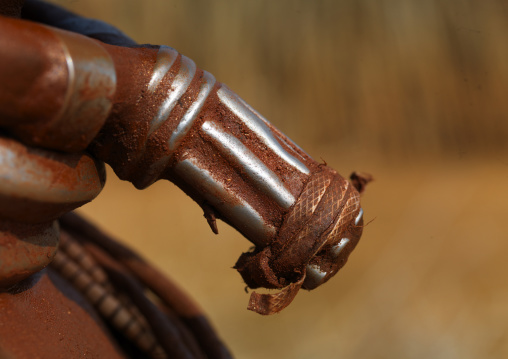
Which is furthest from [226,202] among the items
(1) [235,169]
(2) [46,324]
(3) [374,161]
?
(3) [374,161]

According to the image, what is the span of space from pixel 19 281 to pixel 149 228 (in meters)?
0.91

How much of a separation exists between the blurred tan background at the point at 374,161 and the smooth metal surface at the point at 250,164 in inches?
22.7

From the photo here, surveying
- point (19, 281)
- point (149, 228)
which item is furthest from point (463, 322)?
point (19, 281)

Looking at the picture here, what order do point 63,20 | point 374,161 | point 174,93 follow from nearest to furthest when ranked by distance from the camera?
point 174,93 < point 63,20 < point 374,161

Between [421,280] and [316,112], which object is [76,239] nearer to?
[421,280]

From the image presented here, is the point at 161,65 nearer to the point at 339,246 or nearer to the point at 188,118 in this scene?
the point at 188,118

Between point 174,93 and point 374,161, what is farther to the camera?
point 374,161

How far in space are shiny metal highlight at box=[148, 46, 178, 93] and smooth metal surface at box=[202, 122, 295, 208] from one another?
4 centimetres

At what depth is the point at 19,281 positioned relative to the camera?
348 mm

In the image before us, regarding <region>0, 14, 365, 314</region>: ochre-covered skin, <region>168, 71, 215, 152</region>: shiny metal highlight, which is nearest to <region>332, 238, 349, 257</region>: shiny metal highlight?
<region>0, 14, 365, 314</region>: ochre-covered skin

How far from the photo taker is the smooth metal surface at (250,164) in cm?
36

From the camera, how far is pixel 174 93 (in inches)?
13.4

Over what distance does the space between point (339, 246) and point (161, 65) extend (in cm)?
18

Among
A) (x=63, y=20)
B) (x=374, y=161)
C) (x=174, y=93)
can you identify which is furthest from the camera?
(x=374, y=161)
